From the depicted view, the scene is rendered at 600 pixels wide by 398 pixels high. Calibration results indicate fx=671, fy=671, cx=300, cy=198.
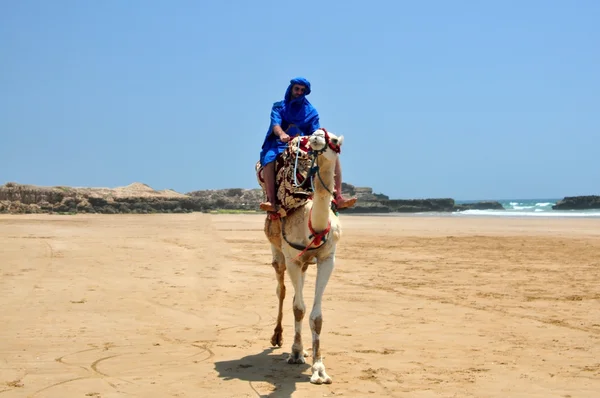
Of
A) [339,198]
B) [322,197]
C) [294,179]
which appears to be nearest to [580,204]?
[339,198]

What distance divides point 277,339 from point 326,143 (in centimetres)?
274

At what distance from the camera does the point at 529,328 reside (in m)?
8.52

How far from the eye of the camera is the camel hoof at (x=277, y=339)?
7.85 metres

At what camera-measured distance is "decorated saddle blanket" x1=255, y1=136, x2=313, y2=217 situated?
276 inches

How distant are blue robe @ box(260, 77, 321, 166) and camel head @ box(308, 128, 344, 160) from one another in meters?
1.46

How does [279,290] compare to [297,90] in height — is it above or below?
below

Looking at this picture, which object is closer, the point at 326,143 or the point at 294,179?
the point at 326,143

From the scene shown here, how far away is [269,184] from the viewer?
7.48m

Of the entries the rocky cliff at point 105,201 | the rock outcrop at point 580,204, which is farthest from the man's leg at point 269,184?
the rock outcrop at point 580,204


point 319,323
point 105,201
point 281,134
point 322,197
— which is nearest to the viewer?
point 322,197

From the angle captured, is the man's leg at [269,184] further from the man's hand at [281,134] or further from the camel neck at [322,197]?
the camel neck at [322,197]

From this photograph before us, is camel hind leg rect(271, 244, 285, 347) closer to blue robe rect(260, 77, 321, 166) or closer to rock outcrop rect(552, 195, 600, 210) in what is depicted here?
blue robe rect(260, 77, 321, 166)

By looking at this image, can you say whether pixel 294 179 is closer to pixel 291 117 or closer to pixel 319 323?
pixel 291 117

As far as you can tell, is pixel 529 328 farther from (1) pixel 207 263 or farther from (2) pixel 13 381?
(1) pixel 207 263
